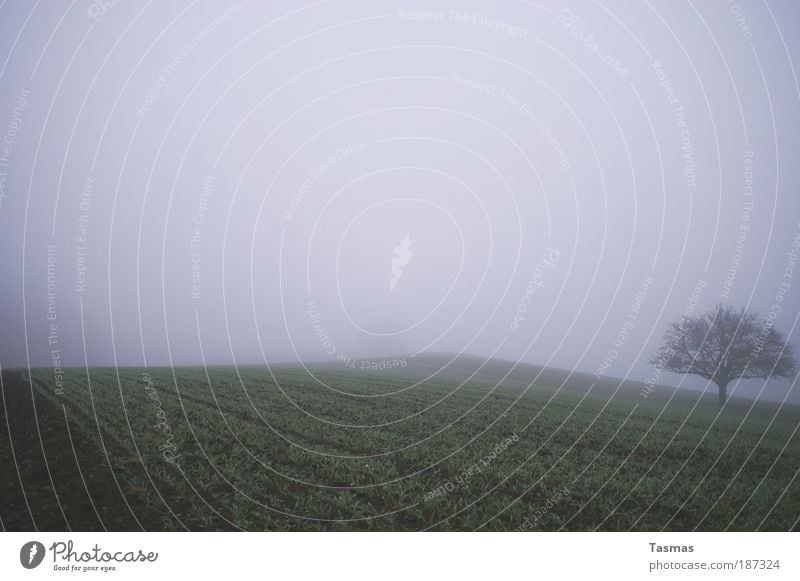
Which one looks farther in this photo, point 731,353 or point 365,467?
point 731,353

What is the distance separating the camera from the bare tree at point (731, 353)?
2750 cm

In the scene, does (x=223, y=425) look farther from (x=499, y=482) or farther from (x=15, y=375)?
(x=15, y=375)

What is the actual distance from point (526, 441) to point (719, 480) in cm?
526

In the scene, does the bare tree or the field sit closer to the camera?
the field

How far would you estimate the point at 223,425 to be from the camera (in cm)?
1151

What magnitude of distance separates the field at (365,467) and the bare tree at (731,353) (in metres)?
16.2

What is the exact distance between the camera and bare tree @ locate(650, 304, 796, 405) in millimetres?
27500

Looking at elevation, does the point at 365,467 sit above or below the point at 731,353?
below

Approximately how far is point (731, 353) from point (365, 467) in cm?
3586

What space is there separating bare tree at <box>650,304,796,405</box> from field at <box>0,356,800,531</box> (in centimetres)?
1616

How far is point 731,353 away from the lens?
2809 centimetres

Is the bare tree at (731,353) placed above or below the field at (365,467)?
above

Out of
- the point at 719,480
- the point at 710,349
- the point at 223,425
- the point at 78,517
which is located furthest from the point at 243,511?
the point at 710,349
